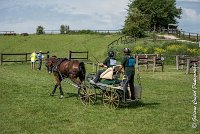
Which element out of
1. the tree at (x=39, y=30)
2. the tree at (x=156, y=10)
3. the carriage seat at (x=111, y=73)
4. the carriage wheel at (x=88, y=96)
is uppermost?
the tree at (x=156, y=10)

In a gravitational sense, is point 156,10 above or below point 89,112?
above

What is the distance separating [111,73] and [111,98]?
1.04 meters

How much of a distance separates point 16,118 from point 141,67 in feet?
74.0

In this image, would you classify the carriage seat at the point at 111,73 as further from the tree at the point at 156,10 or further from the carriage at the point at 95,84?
the tree at the point at 156,10

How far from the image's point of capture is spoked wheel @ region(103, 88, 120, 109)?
15.5 meters

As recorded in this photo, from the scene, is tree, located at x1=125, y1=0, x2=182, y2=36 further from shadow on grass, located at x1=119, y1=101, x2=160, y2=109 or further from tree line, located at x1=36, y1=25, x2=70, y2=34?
shadow on grass, located at x1=119, y1=101, x2=160, y2=109

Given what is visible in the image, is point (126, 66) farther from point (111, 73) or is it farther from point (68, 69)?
point (68, 69)

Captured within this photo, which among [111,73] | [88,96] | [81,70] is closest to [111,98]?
[111,73]

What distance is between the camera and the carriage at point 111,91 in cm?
1552

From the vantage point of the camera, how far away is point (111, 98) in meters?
15.7

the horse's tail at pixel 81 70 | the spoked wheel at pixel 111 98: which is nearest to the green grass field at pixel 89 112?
the spoked wheel at pixel 111 98

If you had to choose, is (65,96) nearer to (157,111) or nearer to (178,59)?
(157,111)

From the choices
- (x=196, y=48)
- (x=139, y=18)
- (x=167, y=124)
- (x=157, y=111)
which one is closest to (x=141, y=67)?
(x=196, y=48)

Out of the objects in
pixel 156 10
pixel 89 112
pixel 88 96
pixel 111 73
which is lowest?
pixel 89 112
